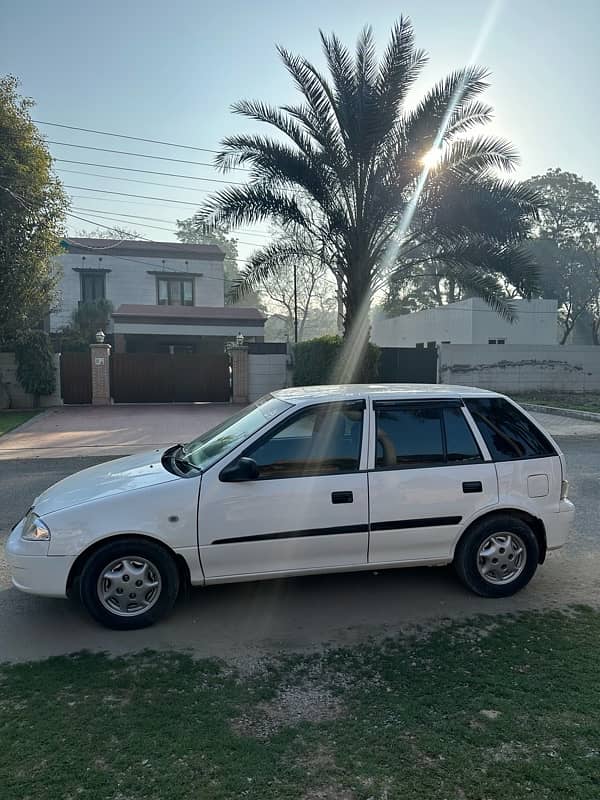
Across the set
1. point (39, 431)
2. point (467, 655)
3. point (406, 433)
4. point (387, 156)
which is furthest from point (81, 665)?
point (387, 156)

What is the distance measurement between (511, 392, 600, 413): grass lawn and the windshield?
13.7m

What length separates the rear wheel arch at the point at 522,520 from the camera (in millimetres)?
4031

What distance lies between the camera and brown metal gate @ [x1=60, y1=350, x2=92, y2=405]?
18.3 meters

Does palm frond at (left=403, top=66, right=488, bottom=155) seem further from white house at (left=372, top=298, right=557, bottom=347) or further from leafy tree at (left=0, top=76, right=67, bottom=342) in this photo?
white house at (left=372, top=298, right=557, bottom=347)

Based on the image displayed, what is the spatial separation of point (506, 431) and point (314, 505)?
166cm

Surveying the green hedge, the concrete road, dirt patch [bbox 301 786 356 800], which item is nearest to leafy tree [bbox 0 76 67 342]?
the green hedge

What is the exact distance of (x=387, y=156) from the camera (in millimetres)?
12875

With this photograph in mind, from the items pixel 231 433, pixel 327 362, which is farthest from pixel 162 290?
pixel 231 433

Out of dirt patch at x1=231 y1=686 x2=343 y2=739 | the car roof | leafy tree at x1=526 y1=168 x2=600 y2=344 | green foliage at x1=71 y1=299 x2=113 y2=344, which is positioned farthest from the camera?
leafy tree at x1=526 y1=168 x2=600 y2=344

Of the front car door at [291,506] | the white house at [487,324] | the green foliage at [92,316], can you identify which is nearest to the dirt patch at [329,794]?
the front car door at [291,506]

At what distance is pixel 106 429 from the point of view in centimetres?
1350

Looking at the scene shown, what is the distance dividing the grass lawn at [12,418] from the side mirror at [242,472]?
11.1 metres

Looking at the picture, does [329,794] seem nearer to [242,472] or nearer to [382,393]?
[242,472]

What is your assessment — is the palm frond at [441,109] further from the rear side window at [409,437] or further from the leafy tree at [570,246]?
the leafy tree at [570,246]
